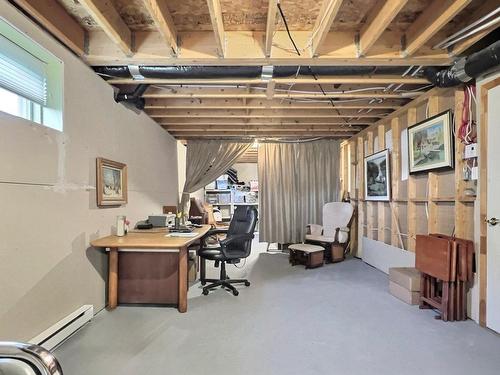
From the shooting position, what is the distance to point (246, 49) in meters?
2.60

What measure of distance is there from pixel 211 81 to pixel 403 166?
2.91 metres

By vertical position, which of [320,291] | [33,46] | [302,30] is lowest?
[320,291]

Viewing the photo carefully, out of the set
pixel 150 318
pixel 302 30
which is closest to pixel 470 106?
pixel 302 30

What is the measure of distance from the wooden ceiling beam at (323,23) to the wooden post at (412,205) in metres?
2.01

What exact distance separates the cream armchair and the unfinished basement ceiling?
8.34 feet

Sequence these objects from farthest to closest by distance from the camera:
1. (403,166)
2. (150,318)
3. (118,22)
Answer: (403,166) → (150,318) → (118,22)

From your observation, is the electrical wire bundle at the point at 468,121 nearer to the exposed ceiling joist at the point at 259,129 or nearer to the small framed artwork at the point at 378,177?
the small framed artwork at the point at 378,177

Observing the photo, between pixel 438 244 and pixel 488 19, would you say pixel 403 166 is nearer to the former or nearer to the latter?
pixel 438 244

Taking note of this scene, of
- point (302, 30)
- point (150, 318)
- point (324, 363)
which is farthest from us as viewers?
point (150, 318)

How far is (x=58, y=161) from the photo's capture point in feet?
7.77

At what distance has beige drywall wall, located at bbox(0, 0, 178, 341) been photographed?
1913mm

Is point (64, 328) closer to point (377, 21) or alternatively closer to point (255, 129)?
point (377, 21)

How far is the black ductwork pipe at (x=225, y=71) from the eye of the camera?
9.39 feet

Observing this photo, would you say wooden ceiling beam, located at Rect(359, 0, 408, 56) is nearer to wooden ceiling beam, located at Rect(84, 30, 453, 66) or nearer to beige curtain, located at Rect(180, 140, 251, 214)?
wooden ceiling beam, located at Rect(84, 30, 453, 66)
